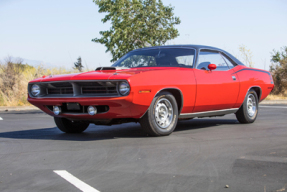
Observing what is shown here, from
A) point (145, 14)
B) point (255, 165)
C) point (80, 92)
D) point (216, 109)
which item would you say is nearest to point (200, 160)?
point (255, 165)

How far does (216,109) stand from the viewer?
754 cm

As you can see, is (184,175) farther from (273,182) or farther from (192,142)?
(192,142)

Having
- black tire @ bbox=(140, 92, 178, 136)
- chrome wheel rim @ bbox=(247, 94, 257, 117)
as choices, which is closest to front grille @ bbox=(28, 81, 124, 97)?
black tire @ bbox=(140, 92, 178, 136)

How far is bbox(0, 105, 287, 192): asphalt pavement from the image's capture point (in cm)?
359

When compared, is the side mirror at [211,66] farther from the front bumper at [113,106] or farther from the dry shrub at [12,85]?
the dry shrub at [12,85]

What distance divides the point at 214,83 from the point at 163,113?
136 centimetres

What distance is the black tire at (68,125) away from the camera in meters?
7.22

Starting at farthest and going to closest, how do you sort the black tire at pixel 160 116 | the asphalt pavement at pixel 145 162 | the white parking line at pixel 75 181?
the black tire at pixel 160 116 → the asphalt pavement at pixel 145 162 → the white parking line at pixel 75 181

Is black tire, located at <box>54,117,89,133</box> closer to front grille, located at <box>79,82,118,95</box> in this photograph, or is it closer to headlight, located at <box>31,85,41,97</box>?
headlight, located at <box>31,85,41,97</box>

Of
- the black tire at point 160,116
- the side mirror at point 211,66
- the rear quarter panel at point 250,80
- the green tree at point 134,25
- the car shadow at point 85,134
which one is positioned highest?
the green tree at point 134,25

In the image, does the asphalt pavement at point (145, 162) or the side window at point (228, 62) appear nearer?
the asphalt pavement at point (145, 162)

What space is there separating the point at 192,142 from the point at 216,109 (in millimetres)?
1841

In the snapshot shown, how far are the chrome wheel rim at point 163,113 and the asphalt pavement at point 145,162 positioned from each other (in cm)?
26

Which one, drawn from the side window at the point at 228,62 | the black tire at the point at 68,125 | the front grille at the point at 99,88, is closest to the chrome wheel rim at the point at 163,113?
the front grille at the point at 99,88
